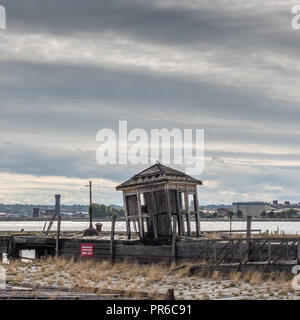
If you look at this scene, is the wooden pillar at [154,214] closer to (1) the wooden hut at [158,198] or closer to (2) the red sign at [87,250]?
(1) the wooden hut at [158,198]

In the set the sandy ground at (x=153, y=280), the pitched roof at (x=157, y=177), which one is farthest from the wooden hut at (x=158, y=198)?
the sandy ground at (x=153, y=280)

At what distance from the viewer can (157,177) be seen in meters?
31.9

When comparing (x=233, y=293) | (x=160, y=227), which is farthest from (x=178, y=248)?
(x=233, y=293)

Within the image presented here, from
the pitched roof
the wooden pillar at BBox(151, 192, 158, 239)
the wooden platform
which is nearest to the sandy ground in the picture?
the wooden platform

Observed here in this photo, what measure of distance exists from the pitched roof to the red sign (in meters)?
4.38

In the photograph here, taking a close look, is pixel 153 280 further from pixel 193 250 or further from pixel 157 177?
pixel 157 177

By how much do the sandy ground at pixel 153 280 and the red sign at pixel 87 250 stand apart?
2.34 ft

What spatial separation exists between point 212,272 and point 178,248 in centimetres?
347

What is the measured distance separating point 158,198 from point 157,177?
51.0 inches

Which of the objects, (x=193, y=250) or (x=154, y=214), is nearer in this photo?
(x=193, y=250)

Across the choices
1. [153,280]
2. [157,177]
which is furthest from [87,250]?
[153,280]

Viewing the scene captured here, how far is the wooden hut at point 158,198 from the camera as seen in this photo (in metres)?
31.5

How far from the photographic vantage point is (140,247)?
3159 cm
